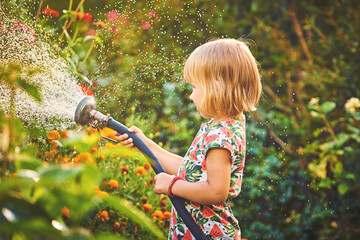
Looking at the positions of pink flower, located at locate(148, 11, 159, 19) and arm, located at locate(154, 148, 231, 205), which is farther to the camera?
pink flower, located at locate(148, 11, 159, 19)

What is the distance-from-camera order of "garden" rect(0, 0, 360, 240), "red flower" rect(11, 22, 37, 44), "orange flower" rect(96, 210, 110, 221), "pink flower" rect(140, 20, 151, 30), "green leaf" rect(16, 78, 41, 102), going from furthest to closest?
"pink flower" rect(140, 20, 151, 30), "garden" rect(0, 0, 360, 240), "red flower" rect(11, 22, 37, 44), "orange flower" rect(96, 210, 110, 221), "green leaf" rect(16, 78, 41, 102)

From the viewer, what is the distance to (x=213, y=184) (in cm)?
129

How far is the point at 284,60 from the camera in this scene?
3.33m

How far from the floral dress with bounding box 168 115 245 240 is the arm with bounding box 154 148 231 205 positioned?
33 mm

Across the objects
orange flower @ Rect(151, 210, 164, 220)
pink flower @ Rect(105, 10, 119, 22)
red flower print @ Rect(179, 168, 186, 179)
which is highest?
pink flower @ Rect(105, 10, 119, 22)

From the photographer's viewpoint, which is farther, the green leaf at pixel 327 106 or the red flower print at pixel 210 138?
the green leaf at pixel 327 106

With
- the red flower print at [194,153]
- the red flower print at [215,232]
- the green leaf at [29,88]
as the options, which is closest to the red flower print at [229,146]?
the red flower print at [194,153]

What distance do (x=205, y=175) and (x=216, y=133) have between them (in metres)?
0.14

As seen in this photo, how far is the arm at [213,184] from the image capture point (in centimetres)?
130

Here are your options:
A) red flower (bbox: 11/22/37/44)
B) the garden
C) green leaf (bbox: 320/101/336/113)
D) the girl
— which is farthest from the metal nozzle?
green leaf (bbox: 320/101/336/113)

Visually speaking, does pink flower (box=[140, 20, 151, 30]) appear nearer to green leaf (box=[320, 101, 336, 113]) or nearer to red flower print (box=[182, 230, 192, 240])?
green leaf (box=[320, 101, 336, 113])

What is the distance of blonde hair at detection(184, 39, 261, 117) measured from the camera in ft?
4.69

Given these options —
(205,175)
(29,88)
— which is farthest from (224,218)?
(29,88)

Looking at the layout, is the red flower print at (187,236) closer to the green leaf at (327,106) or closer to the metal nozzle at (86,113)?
the metal nozzle at (86,113)
